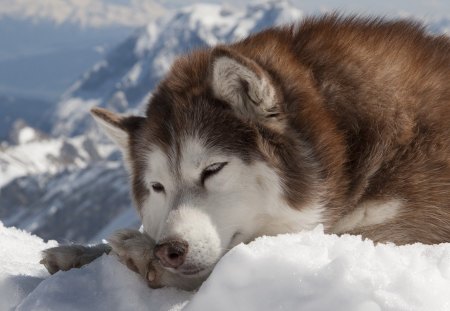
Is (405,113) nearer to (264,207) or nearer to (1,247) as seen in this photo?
(264,207)

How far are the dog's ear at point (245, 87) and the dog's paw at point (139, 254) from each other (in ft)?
3.63

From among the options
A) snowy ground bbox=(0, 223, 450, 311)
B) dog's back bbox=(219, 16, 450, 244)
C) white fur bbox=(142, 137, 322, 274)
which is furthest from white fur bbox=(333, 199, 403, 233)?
snowy ground bbox=(0, 223, 450, 311)

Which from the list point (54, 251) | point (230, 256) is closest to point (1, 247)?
point (54, 251)

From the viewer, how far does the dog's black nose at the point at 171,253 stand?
4.03 m

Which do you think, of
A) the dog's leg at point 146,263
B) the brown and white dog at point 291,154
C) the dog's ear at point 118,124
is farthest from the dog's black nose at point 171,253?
the dog's ear at point 118,124

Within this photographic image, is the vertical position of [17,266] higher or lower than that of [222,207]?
lower

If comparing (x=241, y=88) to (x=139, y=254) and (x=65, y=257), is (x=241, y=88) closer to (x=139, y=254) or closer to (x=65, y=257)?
(x=139, y=254)

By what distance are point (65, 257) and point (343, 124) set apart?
219 centimetres

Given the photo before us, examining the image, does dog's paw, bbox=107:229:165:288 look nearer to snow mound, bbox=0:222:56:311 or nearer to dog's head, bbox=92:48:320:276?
dog's head, bbox=92:48:320:276

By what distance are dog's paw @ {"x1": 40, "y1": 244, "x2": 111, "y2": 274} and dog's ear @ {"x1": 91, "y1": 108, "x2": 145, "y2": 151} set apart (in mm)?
1023

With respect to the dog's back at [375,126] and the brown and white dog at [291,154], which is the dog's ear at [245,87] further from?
the dog's back at [375,126]

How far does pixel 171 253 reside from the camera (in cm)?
403

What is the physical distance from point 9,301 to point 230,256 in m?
1.84

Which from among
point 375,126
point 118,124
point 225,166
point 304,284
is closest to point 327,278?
point 304,284
